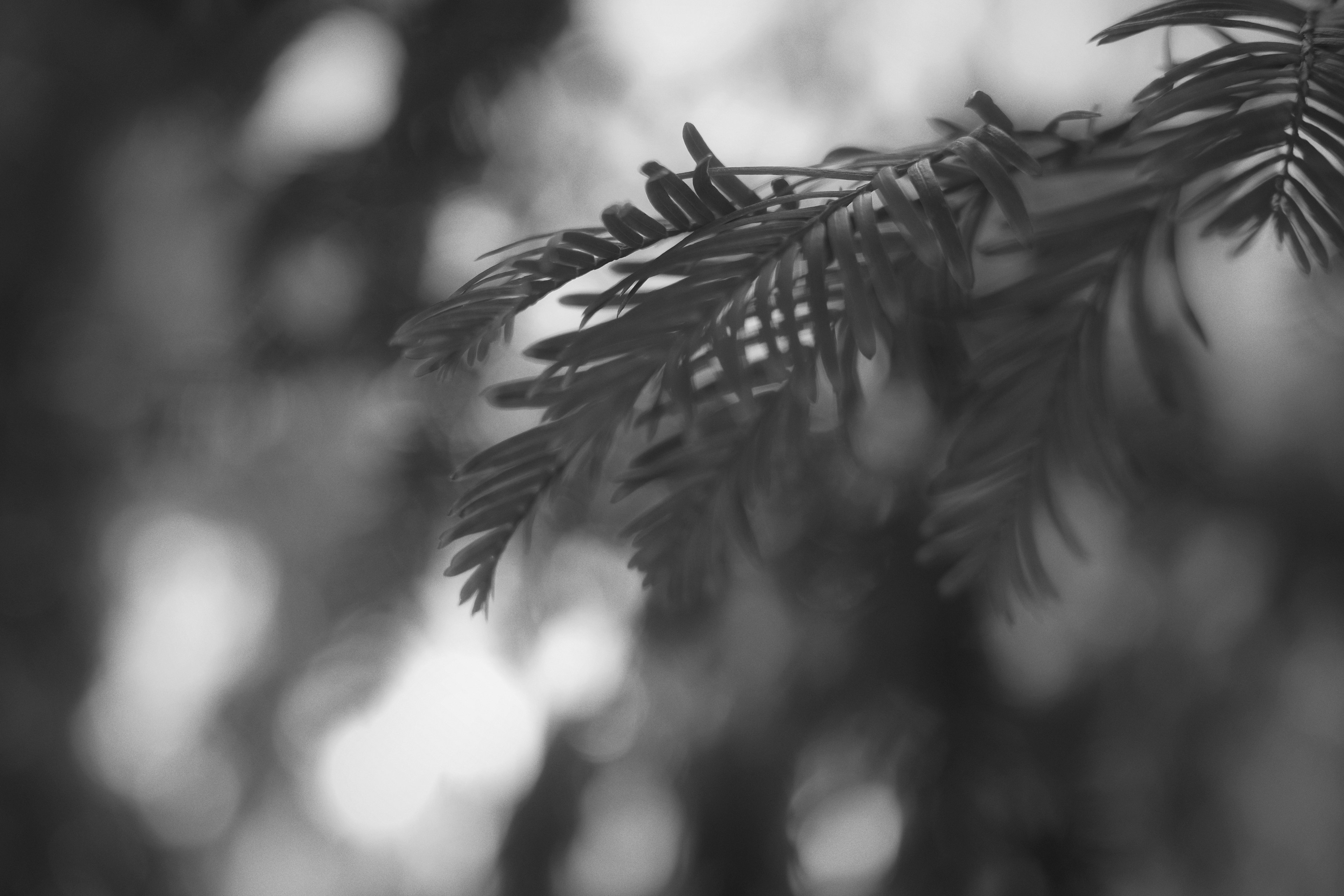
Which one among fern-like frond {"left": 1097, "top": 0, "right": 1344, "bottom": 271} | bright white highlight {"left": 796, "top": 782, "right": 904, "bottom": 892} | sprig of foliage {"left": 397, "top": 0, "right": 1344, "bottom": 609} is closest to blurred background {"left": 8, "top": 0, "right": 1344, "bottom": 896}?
bright white highlight {"left": 796, "top": 782, "right": 904, "bottom": 892}

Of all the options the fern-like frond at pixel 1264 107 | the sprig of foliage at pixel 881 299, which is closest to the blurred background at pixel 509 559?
the sprig of foliage at pixel 881 299

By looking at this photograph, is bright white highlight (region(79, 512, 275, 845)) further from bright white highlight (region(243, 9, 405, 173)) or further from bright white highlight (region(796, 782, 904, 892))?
bright white highlight (region(796, 782, 904, 892))

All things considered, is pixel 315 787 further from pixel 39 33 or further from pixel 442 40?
pixel 39 33

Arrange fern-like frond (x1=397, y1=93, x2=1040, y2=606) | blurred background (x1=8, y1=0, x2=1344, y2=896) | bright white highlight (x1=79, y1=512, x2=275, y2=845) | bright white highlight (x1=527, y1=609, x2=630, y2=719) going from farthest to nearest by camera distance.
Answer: bright white highlight (x1=79, y1=512, x2=275, y2=845)
bright white highlight (x1=527, y1=609, x2=630, y2=719)
blurred background (x1=8, y1=0, x2=1344, y2=896)
fern-like frond (x1=397, y1=93, x2=1040, y2=606)

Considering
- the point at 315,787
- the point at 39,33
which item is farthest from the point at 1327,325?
the point at 39,33

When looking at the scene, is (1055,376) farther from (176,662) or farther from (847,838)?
(176,662)

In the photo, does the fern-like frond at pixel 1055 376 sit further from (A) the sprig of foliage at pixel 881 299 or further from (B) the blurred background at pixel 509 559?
(B) the blurred background at pixel 509 559

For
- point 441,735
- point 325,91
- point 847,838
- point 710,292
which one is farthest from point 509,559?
point 710,292
